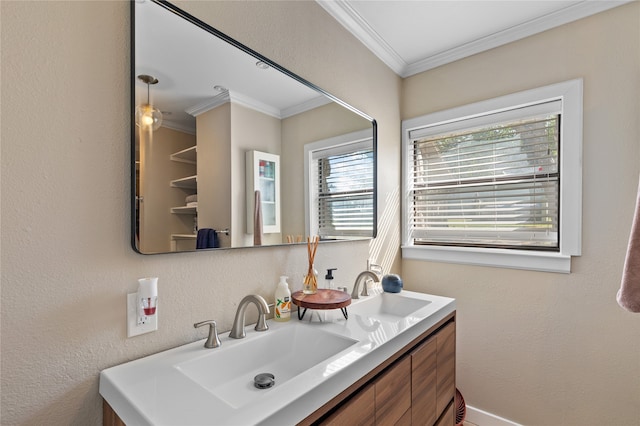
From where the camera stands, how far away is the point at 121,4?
0.91m

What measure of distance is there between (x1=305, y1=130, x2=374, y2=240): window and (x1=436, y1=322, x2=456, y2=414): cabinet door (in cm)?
68

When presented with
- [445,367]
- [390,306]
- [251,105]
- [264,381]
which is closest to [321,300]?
[264,381]

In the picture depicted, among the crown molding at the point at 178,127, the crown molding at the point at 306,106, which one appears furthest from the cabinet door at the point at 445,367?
the crown molding at the point at 178,127

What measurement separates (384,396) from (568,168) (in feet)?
5.18

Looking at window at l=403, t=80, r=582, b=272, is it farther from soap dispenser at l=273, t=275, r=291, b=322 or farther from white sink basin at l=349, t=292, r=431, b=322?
soap dispenser at l=273, t=275, r=291, b=322

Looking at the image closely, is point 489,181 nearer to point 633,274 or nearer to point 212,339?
point 633,274

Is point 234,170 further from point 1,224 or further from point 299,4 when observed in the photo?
point 299,4

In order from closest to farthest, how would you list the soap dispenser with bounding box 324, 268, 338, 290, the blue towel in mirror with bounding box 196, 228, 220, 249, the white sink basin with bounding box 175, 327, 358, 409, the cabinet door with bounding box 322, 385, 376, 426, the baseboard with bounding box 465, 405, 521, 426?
the cabinet door with bounding box 322, 385, 376, 426 < the white sink basin with bounding box 175, 327, 358, 409 < the blue towel in mirror with bounding box 196, 228, 220, 249 < the soap dispenser with bounding box 324, 268, 338, 290 < the baseboard with bounding box 465, 405, 521, 426

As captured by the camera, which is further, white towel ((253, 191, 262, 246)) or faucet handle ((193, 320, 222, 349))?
white towel ((253, 191, 262, 246))


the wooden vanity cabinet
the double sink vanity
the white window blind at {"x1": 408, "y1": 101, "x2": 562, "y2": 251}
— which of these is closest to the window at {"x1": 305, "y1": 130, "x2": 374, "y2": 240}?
the double sink vanity

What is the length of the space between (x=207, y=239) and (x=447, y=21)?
5.87 feet

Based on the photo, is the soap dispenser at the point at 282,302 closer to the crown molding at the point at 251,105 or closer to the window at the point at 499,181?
the crown molding at the point at 251,105

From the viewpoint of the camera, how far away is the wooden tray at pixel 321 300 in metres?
1.25

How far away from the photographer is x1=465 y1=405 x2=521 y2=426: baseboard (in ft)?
6.30
